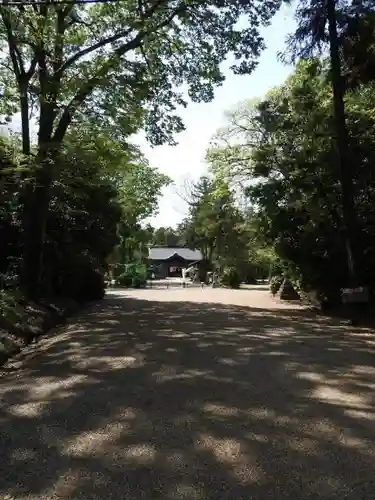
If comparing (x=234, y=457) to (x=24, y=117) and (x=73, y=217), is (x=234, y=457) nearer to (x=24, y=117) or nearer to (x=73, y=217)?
(x=24, y=117)

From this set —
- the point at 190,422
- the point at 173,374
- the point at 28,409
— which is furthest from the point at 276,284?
the point at 190,422

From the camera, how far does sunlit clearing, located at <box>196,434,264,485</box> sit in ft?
12.6

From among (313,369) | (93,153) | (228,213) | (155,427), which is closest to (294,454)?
(155,427)

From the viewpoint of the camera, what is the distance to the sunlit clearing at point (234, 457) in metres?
3.83

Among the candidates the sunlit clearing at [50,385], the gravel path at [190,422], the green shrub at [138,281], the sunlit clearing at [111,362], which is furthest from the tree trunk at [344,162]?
the green shrub at [138,281]

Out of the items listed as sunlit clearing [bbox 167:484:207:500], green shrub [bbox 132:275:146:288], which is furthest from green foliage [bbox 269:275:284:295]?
sunlit clearing [bbox 167:484:207:500]

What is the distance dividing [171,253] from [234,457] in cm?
7196

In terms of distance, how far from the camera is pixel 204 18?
15977 mm

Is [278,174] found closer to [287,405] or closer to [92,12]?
[92,12]

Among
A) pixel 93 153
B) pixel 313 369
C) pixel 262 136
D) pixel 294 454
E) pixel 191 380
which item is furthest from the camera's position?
pixel 262 136

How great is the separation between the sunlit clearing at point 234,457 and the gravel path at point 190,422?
0.05ft

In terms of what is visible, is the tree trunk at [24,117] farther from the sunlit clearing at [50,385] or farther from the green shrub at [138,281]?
the green shrub at [138,281]

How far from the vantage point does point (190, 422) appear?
502 cm

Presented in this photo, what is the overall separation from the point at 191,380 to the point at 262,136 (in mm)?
19041
